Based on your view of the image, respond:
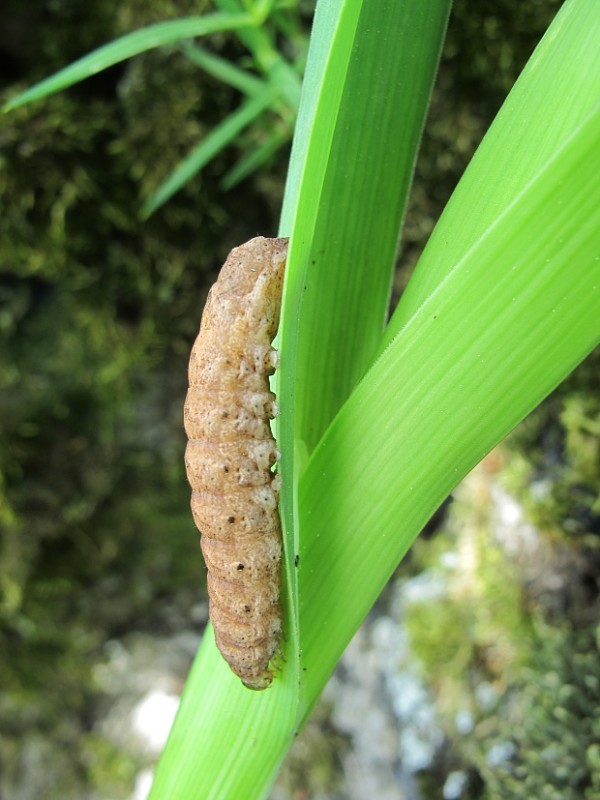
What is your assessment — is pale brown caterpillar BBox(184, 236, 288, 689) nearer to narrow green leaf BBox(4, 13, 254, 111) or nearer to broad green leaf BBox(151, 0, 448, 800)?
broad green leaf BBox(151, 0, 448, 800)

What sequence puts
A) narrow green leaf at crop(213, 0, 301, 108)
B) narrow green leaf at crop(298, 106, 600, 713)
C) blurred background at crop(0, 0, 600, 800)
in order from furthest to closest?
blurred background at crop(0, 0, 600, 800) < narrow green leaf at crop(213, 0, 301, 108) < narrow green leaf at crop(298, 106, 600, 713)

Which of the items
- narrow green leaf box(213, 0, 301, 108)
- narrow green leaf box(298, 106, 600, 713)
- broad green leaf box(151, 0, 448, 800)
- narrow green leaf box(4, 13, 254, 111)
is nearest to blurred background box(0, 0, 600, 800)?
narrow green leaf box(213, 0, 301, 108)

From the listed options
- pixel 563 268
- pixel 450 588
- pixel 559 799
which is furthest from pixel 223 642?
pixel 450 588

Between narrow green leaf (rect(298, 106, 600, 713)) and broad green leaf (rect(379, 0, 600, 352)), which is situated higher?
broad green leaf (rect(379, 0, 600, 352))

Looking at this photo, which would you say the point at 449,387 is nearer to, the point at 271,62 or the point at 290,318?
the point at 290,318

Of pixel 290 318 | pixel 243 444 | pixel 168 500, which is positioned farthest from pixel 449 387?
pixel 168 500

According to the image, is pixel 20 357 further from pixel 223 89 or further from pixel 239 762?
pixel 239 762
